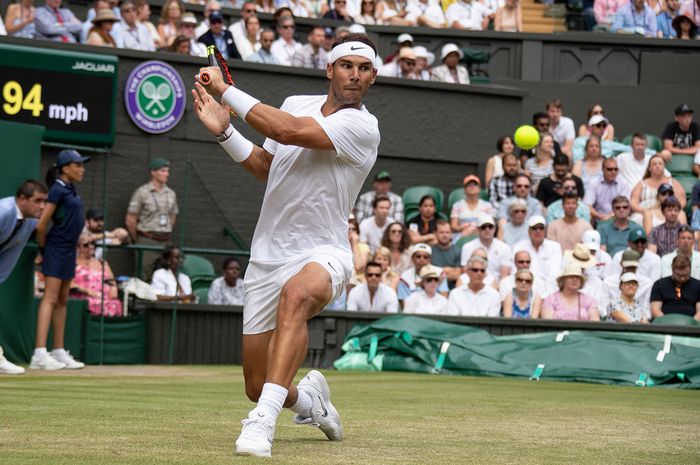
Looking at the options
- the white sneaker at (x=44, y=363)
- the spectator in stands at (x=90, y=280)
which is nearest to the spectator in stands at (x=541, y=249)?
the spectator in stands at (x=90, y=280)

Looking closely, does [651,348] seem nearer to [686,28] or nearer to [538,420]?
[538,420]

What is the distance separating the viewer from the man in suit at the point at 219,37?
18984 mm

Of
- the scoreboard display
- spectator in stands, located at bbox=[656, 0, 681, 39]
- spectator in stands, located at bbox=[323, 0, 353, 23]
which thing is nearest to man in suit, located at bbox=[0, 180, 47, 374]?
the scoreboard display

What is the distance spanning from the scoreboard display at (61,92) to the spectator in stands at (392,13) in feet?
21.2

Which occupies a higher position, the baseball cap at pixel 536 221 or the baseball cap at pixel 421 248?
the baseball cap at pixel 536 221

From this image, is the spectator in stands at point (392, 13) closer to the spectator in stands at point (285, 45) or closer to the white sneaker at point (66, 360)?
the spectator in stands at point (285, 45)

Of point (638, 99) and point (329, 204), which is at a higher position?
point (638, 99)

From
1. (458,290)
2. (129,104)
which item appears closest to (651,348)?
(458,290)

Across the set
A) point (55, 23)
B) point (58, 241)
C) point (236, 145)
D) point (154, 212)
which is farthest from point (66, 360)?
point (236, 145)

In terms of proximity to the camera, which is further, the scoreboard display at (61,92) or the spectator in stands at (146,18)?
the spectator in stands at (146,18)

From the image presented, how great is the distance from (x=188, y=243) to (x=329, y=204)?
10.7 m

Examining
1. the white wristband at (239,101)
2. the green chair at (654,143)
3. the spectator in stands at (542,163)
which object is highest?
the green chair at (654,143)

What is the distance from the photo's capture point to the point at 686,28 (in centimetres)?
2359

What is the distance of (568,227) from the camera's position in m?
17.6
